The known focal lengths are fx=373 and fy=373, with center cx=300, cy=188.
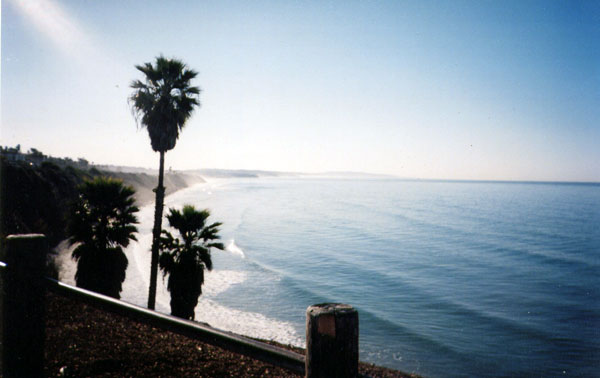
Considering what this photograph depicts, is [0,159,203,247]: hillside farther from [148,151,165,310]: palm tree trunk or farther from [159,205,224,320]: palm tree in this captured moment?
[159,205,224,320]: palm tree

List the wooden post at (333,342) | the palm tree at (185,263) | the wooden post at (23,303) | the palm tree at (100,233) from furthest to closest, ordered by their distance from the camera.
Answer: the palm tree at (185,263)
the palm tree at (100,233)
the wooden post at (23,303)
the wooden post at (333,342)

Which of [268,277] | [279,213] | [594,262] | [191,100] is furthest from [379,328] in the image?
[279,213]

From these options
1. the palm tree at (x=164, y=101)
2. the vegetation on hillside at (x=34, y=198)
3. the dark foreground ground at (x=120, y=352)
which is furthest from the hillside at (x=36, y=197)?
the dark foreground ground at (x=120, y=352)

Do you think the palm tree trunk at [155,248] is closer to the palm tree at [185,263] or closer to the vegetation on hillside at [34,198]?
the palm tree at [185,263]

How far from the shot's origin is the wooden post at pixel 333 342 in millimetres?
1479

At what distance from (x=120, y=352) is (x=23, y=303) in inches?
226

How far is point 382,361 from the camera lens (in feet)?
68.6

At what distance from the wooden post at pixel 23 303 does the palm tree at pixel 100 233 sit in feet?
56.0

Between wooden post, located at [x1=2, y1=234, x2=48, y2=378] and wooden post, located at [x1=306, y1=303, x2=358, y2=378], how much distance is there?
1.77m

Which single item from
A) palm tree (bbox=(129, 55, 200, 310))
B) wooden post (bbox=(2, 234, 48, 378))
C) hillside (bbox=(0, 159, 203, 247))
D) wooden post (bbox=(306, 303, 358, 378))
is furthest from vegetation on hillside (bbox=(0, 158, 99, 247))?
wooden post (bbox=(306, 303, 358, 378))

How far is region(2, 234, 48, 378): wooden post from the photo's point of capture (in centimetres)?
223

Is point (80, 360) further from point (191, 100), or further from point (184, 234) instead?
point (191, 100)

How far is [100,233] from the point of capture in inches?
708

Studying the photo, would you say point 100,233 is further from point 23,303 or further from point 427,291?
point 427,291
